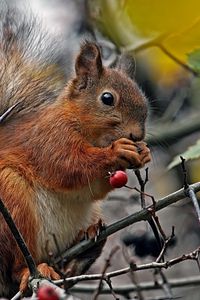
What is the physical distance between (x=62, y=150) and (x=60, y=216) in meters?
0.26

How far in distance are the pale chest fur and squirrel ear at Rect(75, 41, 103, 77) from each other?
55 cm

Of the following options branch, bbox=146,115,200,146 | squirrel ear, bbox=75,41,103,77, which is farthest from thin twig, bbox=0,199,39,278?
branch, bbox=146,115,200,146

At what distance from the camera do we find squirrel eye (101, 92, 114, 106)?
9.86 feet

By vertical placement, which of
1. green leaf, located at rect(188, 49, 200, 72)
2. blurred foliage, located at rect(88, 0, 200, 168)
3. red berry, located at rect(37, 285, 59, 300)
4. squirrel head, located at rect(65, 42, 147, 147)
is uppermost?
blurred foliage, located at rect(88, 0, 200, 168)

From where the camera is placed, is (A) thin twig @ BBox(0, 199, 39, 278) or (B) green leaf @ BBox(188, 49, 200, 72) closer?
(A) thin twig @ BBox(0, 199, 39, 278)

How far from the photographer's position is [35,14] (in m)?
3.57

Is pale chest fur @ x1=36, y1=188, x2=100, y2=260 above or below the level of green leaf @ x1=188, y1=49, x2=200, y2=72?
below

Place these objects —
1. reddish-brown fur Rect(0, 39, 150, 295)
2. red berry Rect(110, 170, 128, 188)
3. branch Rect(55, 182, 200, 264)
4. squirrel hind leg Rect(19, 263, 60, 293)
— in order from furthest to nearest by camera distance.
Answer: reddish-brown fur Rect(0, 39, 150, 295) → squirrel hind leg Rect(19, 263, 60, 293) → red berry Rect(110, 170, 128, 188) → branch Rect(55, 182, 200, 264)

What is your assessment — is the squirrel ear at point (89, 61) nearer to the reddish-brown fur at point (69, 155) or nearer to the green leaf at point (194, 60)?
the reddish-brown fur at point (69, 155)

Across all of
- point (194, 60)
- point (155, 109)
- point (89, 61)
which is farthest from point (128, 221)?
point (155, 109)

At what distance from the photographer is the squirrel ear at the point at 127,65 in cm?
337

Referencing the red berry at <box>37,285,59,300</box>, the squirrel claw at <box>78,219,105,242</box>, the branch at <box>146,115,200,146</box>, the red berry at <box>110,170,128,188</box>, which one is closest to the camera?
the red berry at <box>37,285,59,300</box>

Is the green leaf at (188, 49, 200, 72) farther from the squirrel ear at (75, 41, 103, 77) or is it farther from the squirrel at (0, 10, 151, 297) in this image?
the squirrel ear at (75, 41, 103, 77)

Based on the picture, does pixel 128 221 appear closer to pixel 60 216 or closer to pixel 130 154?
pixel 130 154
